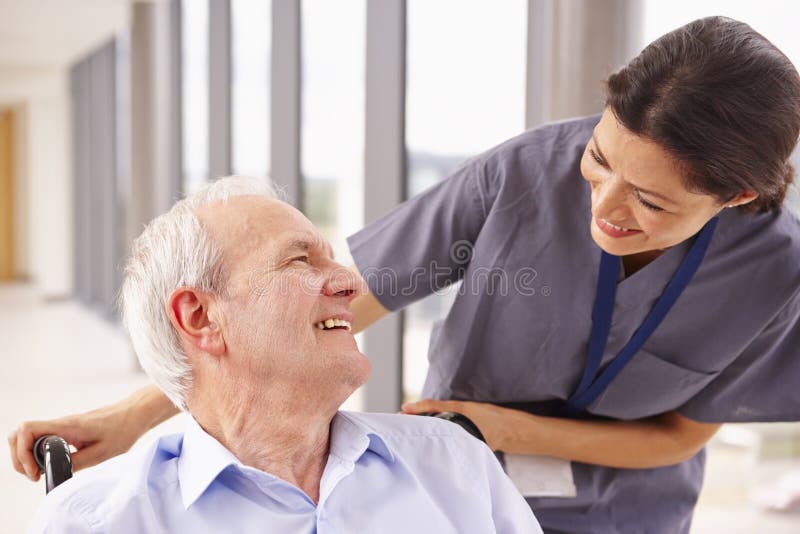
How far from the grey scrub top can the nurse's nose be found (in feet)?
0.84

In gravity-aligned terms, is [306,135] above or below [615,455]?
above

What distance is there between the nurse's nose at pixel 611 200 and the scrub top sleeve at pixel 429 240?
330 mm

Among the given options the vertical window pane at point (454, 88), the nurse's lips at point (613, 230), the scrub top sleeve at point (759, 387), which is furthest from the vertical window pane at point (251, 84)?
the nurse's lips at point (613, 230)

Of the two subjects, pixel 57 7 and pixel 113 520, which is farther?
pixel 57 7

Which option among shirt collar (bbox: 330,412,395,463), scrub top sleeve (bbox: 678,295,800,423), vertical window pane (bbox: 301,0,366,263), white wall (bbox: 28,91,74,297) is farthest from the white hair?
white wall (bbox: 28,91,74,297)

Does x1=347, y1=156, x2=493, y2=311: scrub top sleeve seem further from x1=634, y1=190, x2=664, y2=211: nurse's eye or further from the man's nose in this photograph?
x1=634, y1=190, x2=664, y2=211: nurse's eye

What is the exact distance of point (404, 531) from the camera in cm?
132

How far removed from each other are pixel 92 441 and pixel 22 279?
14573 millimetres

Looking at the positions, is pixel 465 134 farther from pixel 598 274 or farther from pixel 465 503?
pixel 465 503

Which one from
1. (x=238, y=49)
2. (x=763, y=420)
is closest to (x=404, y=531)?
(x=763, y=420)

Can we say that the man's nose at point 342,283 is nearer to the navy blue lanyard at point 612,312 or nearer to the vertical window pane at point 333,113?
the navy blue lanyard at point 612,312

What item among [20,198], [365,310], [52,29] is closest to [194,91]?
[52,29]

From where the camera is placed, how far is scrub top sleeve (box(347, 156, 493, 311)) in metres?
1.61

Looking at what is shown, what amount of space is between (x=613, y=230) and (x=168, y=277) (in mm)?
692
